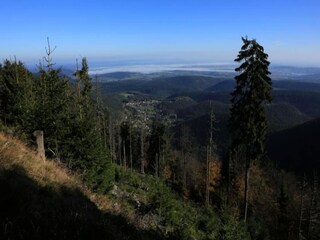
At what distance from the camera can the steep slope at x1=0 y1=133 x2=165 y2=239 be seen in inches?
221

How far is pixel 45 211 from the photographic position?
6.37 m

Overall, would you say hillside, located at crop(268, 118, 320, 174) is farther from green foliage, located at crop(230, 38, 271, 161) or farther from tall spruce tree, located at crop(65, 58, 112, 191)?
tall spruce tree, located at crop(65, 58, 112, 191)

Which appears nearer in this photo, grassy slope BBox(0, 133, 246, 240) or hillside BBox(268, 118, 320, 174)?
grassy slope BBox(0, 133, 246, 240)

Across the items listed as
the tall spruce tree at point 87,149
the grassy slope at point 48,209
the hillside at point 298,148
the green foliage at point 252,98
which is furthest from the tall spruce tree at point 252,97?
the hillside at point 298,148

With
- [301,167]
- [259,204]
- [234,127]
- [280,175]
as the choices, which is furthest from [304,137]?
[234,127]

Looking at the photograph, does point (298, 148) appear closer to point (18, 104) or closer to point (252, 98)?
point (252, 98)

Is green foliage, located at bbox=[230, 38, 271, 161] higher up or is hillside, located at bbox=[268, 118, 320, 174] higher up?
green foliage, located at bbox=[230, 38, 271, 161]

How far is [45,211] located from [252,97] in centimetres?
2339

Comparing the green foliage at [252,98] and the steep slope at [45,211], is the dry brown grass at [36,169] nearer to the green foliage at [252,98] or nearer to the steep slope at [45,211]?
the steep slope at [45,211]

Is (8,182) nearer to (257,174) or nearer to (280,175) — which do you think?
(257,174)

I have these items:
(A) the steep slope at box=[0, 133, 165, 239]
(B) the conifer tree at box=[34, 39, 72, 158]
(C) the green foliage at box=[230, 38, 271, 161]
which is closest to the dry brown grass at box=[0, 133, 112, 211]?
(A) the steep slope at box=[0, 133, 165, 239]

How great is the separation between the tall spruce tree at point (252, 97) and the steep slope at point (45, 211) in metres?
20.5

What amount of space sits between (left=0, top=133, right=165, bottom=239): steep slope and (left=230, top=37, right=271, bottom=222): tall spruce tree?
20539mm

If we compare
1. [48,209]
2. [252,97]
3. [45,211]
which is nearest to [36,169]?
[48,209]
